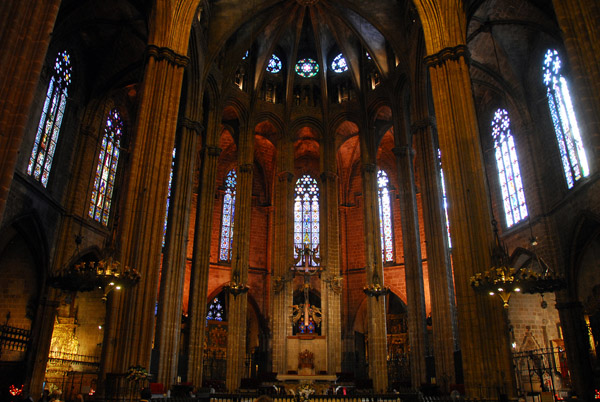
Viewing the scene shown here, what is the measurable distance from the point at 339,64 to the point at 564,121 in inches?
537

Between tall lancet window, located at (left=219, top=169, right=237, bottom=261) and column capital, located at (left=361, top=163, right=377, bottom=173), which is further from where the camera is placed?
tall lancet window, located at (left=219, top=169, right=237, bottom=261)

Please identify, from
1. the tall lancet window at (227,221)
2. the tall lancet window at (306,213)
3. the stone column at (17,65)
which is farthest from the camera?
the tall lancet window at (227,221)

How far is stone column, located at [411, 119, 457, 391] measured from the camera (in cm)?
1786

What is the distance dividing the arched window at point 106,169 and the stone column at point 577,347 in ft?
67.9

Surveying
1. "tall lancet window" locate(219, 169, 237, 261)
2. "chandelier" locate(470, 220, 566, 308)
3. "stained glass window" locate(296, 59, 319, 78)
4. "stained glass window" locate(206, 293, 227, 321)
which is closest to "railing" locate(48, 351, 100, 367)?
"stained glass window" locate(206, 293, 227, 321)

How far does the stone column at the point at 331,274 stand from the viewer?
2338 centimetres

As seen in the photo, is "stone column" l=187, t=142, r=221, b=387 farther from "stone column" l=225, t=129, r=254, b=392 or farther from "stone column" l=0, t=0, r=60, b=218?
"stone column" l=0, t=0, r=60, b=218

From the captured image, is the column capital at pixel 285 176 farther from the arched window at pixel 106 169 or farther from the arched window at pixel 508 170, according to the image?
the arched window at pixel 508 170

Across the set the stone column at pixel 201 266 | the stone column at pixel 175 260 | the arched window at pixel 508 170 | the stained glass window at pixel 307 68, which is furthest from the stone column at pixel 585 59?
the stained glass window at pixel 307 68

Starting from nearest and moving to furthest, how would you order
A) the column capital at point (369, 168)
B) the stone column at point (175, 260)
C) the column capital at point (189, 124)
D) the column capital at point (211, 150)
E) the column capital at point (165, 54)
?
the column capital at point (165, 54), the stone column at point (175, 260), the column capital at point (189, 124), the column capital at point (211, 150), the column capital at point (369, 168)

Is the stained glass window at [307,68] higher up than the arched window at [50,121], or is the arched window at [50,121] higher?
the stained glass window at [307,68]

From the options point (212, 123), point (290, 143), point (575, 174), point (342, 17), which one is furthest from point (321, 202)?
point (575, 174)

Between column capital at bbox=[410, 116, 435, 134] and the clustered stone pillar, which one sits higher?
column capital at bbox=[410, 116, 435, 134]

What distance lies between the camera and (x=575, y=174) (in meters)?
19.1
